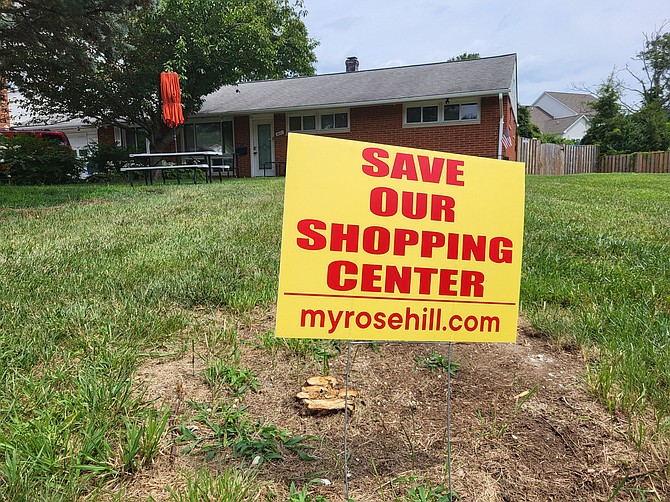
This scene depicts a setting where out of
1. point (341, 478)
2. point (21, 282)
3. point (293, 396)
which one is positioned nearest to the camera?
point (341, 478)

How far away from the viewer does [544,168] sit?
21.7 m

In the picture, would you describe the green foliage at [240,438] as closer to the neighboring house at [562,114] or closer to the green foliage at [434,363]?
the green foliage at [434,363]

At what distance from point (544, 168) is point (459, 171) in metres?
22.6

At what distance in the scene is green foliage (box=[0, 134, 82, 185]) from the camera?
12344mm

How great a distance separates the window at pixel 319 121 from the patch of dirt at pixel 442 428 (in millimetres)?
17133

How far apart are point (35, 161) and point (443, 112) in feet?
41.8

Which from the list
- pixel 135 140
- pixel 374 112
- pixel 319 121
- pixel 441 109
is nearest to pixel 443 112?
pixel 441 109

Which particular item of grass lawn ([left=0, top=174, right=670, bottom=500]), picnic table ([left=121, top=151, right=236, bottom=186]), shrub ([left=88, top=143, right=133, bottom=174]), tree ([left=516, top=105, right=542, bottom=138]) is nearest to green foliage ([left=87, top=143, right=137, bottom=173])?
shrub ([left=88, top=143, right=133, bottom=174])

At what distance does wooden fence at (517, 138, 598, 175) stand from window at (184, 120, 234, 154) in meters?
12.4

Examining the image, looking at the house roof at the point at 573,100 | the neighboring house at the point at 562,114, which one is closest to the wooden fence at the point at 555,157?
the neighboring house at the point at 562,114

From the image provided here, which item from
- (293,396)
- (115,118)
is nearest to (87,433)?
(293,396)

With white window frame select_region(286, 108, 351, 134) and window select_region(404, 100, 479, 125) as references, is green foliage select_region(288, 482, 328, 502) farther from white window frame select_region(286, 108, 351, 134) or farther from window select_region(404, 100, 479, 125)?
white window frame select_region(286, 108, 351, 134)

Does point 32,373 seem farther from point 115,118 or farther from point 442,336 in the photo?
point 115,118

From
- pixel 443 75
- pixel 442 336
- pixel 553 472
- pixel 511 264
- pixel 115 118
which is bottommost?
pixel 553 472
